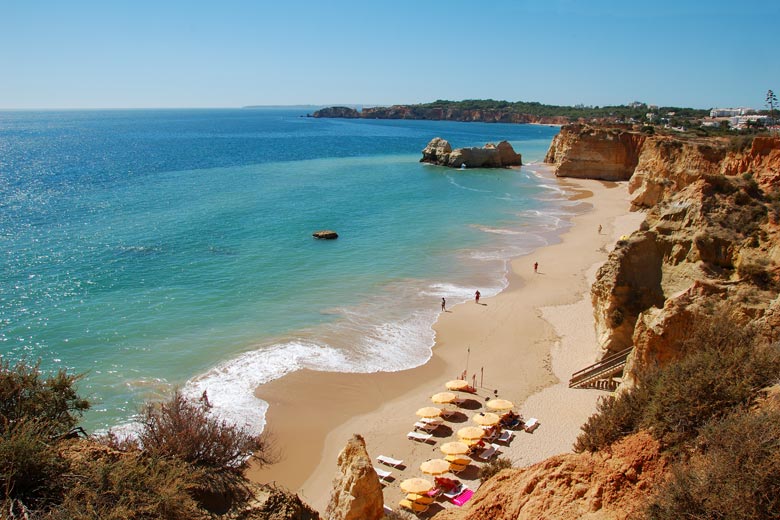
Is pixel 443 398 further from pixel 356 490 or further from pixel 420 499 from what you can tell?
pixel 356 490

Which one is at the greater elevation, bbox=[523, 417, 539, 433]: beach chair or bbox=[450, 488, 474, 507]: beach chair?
bbox=[523, 417, 539, 433]: beach chair

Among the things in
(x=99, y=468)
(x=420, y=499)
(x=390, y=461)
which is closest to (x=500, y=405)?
(x=390, y=461)

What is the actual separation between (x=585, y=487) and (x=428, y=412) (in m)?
10.6

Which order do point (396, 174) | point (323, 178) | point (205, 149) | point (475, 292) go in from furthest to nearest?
1. point (205, 149)
2. point (396, 174)
3. point (323, 178)
4. point (475, 292)

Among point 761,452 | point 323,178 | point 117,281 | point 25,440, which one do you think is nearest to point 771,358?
point 761,452

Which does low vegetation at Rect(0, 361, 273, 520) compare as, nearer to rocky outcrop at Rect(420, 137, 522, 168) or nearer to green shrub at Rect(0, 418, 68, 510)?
green shrub at Rect(0, 418, 68, 510)

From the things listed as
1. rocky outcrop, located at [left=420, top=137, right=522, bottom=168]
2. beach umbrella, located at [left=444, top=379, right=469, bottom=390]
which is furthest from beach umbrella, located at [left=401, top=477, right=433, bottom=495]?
rocky outcrop, located at [left=420, top=137, right=522, bottom=168]

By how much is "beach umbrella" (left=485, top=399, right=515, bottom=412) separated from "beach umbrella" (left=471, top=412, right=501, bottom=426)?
1.50ft

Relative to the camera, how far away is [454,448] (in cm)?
1518

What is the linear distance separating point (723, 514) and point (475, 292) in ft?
79.6

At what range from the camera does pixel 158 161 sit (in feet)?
276

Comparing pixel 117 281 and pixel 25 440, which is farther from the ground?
pixel 25 440

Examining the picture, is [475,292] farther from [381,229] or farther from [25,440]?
[25,440]

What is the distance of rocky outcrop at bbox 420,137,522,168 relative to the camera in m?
84.6
